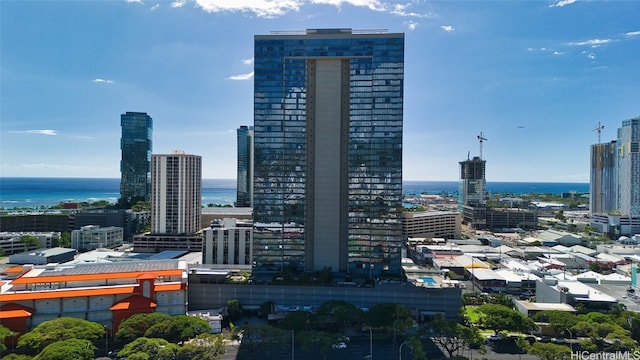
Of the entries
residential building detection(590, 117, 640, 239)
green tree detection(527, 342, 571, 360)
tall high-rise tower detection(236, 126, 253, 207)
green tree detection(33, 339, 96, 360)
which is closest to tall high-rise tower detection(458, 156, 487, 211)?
residential building detection(590, 117, 640, 239)

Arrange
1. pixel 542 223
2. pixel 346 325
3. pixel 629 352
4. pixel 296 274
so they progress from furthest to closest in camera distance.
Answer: pixel 542 223
pixel 296 274
pixel 346 325
pixel 629 352

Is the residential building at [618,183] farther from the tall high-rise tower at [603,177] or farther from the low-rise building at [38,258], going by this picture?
the low-rise building at [38,258]

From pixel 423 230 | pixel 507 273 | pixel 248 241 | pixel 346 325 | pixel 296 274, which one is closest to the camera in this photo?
pixel 346 325

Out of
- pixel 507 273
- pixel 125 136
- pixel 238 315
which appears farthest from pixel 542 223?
pixel 125 136

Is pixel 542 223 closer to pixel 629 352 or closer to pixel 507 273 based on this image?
pixel 507 273

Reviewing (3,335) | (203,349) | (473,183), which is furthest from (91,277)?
(473,183)
